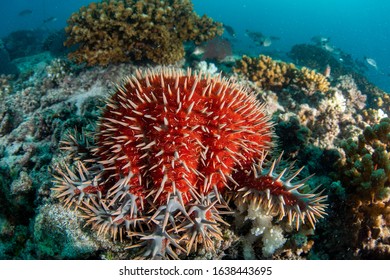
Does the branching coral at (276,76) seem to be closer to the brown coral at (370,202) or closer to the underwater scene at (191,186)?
the underwater scene at (191,186)

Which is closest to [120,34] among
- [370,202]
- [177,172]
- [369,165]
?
[177,172]

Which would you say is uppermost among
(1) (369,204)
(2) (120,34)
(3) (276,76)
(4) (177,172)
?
(2) (120,34)

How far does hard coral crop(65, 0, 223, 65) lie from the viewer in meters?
8.17

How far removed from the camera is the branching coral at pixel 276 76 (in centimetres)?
827

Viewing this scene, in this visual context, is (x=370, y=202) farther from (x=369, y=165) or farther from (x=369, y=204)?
(x=369, y=165)

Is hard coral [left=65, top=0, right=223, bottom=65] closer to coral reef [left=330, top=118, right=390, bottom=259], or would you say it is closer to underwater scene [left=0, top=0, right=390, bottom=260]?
underwater scene [left=0, top=0, right=390, bottom=260]

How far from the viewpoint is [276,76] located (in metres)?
8.30

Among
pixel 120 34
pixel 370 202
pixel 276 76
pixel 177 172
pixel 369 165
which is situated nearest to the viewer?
pixel 177 172

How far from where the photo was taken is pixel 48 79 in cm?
852

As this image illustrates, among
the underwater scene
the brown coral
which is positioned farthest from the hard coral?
the brown coral

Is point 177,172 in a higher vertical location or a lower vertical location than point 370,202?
higher

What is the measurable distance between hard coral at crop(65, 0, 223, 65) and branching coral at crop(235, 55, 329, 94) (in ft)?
7.59

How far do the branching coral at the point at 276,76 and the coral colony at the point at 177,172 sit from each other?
4.95 metres

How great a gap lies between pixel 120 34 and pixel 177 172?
6.55 meters
